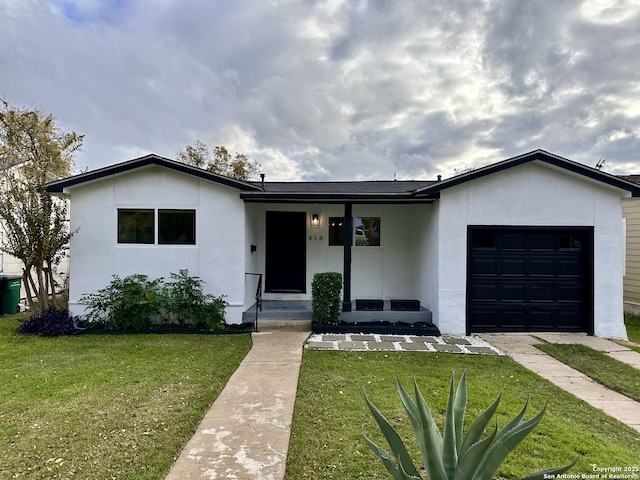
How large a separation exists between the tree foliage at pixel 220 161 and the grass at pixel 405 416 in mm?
19549

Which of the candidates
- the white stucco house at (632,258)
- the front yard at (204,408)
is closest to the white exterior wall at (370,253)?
the front yard at (204,408)

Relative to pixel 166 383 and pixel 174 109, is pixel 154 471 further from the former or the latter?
pixel 174 109

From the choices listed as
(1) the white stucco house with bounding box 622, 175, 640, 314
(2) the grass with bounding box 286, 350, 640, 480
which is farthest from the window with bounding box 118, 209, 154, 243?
(1) the white stucco house with bounding box 622, 175, 640, 314

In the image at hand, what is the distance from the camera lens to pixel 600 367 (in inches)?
213

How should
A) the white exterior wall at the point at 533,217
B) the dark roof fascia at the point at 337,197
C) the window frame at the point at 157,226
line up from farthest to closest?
1. the window frame at the point at 157,226
2. the dark roof fascia at the point at 337,197
3. the white exterior wall at the point at 533,217

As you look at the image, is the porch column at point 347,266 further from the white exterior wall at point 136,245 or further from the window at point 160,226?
the window at point 160,226

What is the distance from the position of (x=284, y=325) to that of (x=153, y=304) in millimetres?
2751

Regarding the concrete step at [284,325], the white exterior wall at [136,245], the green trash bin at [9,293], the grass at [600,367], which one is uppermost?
the white exterior wall at [136,245]

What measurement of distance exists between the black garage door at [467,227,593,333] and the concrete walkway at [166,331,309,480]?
451 cm

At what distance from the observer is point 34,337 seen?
6895mm

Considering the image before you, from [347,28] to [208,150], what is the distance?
50.8 ft

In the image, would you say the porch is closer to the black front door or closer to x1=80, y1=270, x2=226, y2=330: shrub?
x1=80, y1=270, x2=226, y2=330: shrub

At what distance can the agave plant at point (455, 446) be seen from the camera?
1.45 m

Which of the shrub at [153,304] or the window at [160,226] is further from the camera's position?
the window at [160,226]
